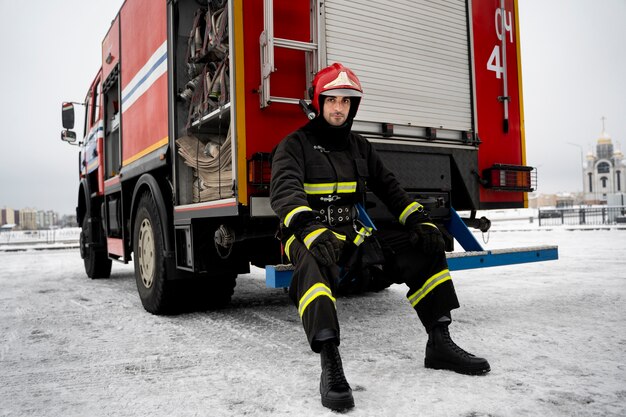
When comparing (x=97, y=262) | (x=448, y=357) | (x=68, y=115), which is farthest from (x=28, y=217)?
(x=448, y=357)

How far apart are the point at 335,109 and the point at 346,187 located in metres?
0.45

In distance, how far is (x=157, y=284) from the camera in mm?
4535

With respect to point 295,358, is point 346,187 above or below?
above

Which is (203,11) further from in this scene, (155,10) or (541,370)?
(541,370)

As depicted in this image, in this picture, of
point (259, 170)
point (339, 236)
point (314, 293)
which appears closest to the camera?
point (314, 293)

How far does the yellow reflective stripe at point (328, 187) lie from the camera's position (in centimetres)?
304

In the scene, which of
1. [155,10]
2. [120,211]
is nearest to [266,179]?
[155,10]

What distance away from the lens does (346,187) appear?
3098 millimetres

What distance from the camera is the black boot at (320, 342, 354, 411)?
229cm

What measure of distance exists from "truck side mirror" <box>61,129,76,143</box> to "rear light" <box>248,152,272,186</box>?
586 centimetres

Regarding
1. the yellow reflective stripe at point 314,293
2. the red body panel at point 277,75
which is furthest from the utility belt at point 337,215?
the red body panel at point 277,75

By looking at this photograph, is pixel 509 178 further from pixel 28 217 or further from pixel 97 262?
pixel 28 217

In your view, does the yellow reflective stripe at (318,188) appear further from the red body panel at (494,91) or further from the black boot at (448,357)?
the red body panel at (494,91)

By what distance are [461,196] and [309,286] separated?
242 cm
